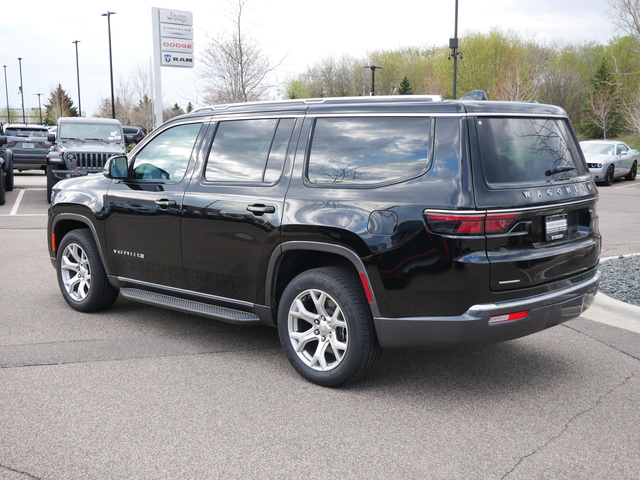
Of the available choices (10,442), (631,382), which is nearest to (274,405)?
(10,442)

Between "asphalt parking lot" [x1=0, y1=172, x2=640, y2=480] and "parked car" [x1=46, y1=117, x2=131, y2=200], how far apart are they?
10.3 meters

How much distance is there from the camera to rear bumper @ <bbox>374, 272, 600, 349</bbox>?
12.6 ft

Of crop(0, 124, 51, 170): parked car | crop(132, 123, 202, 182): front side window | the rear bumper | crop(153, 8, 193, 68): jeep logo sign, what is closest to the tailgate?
the rear bumper

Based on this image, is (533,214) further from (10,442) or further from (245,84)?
(245,84)

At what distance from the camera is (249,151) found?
4.94m

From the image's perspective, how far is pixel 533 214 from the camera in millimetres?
3994

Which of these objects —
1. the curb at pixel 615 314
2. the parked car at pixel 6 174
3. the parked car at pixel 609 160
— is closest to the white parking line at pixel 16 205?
the parked car at pixel 6 174

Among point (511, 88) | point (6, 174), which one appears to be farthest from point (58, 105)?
point (6, 174)

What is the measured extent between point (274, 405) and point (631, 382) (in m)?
2.41

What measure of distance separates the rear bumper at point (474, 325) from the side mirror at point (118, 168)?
9.19ft

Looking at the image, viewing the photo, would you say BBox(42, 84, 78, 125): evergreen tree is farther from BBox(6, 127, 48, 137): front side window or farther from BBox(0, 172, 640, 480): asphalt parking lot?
BBox(0, 172, 640, 480): asphalt parking lot

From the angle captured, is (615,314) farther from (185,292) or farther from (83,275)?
(83,275)

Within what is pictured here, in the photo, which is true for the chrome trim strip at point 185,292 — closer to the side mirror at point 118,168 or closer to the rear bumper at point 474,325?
the side mirror at point 118,168

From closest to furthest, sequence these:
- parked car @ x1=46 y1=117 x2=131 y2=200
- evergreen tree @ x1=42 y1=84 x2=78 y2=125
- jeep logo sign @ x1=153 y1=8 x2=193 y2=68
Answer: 1. parked car @ x1=46 y1=117 x2=131 y2=200
2. jeep logo sign @ x1=153 y1=8 x2=193 y2=68
3. evergreen tree @ x1=42 y1=84 x2=78 y2=125
